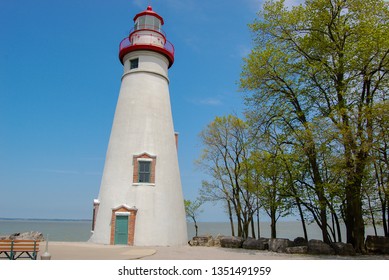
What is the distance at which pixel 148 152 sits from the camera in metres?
18.6

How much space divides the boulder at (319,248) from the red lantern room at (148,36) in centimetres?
1375

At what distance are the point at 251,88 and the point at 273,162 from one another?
4.33 metres

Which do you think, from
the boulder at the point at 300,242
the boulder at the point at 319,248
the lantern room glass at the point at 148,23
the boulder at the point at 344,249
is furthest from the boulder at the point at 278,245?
the lantern room glass at the point at 148,23

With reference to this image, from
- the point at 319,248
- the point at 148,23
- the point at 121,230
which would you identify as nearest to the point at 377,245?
the point at 319,248

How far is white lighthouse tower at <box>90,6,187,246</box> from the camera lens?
1756 cm

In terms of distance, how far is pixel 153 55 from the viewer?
20.2 m

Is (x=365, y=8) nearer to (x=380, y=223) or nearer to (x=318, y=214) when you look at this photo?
(x=318, y=214)

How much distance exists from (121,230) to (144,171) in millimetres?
3384

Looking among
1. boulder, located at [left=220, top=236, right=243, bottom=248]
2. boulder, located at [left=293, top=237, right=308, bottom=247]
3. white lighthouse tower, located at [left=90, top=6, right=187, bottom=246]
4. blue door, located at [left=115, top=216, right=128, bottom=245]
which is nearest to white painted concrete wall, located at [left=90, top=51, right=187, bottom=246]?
white lighthouse tower, located at [left=90, top=6, right=187, bottom=246]

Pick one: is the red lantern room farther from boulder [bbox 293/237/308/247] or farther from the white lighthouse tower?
boulder [bbox 293/237/308/247]

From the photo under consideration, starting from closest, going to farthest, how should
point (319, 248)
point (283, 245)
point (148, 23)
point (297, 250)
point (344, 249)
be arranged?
point (344, 249), point (319, 248), point (297, 250), point (283, 245), point (148, 23)

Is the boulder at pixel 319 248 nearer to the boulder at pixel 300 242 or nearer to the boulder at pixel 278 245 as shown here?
the boulder at pixel 278 245

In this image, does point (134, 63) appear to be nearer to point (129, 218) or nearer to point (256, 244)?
point (129, 218)

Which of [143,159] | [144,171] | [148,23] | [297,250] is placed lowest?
[297,250]
